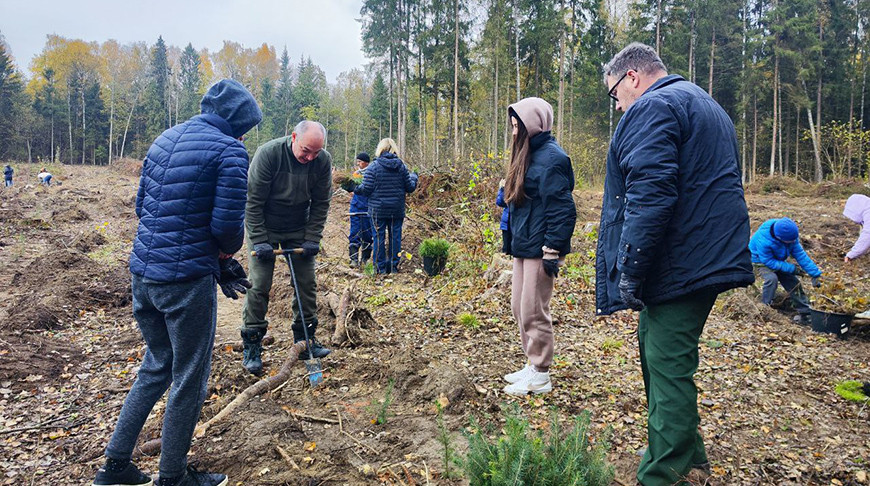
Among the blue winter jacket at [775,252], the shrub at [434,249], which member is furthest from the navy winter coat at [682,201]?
the shrub at [434,249]

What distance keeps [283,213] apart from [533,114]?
2.28 m

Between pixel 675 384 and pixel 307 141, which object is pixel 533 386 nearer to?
pixel 675 384

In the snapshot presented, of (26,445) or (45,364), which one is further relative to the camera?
(45,364)

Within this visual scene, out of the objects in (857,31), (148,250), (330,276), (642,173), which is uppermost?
(857,31)

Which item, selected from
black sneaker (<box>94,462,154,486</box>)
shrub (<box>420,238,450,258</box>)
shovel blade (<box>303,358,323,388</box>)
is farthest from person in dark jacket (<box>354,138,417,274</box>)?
black sneaker (<box>94,462,154,486</box>)

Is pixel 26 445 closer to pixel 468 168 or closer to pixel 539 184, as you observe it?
pixel 539 184

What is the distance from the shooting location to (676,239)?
91.8 inches

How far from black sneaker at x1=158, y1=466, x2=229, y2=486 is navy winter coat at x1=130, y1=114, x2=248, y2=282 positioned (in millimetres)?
1026

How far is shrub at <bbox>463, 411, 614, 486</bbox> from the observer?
2.06 meters

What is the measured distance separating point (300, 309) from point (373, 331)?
1.08 metres

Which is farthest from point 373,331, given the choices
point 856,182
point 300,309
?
point 856,182

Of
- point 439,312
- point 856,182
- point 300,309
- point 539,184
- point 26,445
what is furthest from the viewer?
point 856,182

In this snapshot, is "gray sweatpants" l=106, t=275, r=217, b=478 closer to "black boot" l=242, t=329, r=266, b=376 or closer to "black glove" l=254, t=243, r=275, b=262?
"black glove" l=254, t=243, r=275, b=262

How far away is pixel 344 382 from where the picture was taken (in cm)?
413
